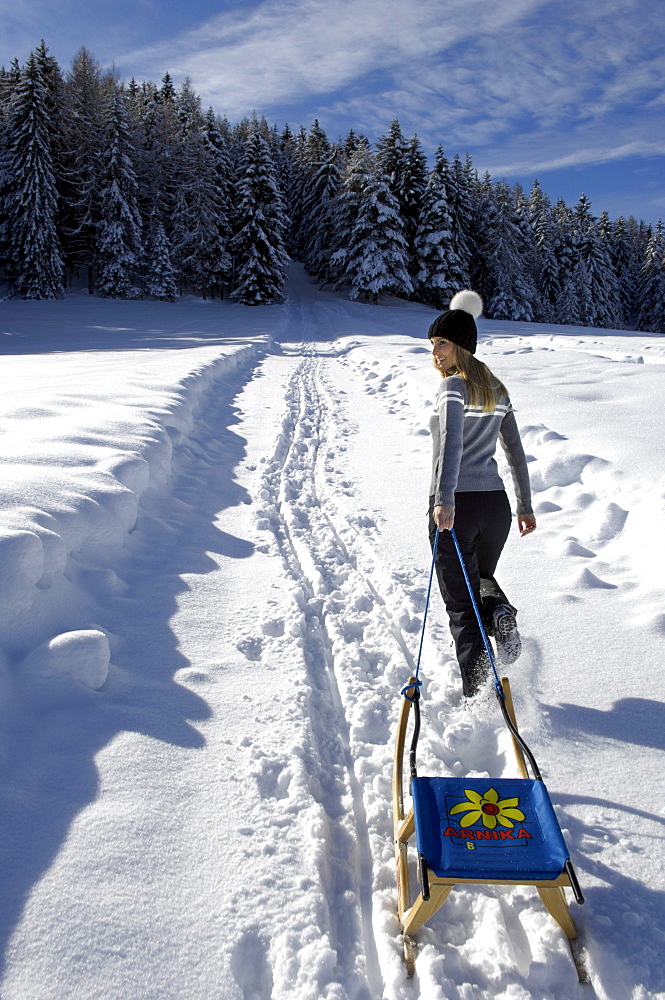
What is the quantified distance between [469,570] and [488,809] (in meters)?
1.13

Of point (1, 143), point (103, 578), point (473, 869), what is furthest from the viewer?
point (1, 143)

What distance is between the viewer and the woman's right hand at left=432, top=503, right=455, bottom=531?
A: 2.54 metres

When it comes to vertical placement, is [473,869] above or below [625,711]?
above

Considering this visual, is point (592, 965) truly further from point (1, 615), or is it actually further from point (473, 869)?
point (1, 615)

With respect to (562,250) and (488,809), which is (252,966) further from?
(562,250)

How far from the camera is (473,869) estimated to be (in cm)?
159

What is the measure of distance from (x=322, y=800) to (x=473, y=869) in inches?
32.8

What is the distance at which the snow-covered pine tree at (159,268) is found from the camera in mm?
32562

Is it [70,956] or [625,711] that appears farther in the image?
[625,711]

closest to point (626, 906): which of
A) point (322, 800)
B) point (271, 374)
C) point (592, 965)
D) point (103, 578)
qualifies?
point (592, 965)

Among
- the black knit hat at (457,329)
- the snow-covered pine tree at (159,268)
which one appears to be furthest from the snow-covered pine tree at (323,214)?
the black knit hat at (457,329)

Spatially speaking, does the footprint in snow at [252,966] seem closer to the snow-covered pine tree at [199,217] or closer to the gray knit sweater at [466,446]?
the gray knit sweater at [466,446]

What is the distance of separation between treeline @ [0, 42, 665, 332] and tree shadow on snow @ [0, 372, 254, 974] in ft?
103

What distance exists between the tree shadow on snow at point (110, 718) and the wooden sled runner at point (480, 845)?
3.14 ft
